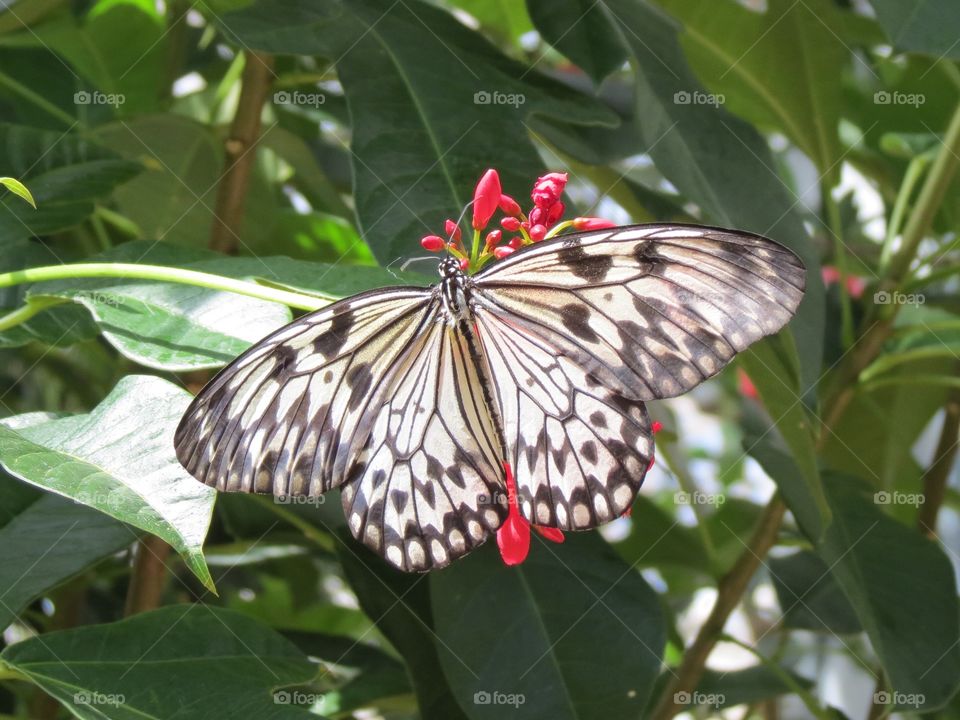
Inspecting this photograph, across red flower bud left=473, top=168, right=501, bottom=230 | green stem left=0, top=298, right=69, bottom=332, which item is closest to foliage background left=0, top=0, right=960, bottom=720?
green stem left=0, top=298, right=69, bottom=332

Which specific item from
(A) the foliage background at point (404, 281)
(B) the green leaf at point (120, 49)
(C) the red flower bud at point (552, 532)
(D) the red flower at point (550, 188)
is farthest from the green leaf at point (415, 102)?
(B) the green leaf at point (120, 49)

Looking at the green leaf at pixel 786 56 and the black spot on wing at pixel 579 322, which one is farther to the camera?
the green leaf at pixel 786 56

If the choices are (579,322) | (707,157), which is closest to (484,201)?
(579,322)

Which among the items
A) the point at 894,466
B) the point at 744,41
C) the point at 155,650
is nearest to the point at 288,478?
the point at 155,650

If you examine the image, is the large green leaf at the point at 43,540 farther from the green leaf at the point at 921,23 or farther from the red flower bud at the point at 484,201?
the green leaf at the point at 921,23

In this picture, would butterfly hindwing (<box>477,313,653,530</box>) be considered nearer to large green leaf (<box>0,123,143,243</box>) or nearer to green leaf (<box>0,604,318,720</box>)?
green leaf (<box>0,604,318,720</box>)

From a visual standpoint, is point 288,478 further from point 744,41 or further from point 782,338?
point 744,41
